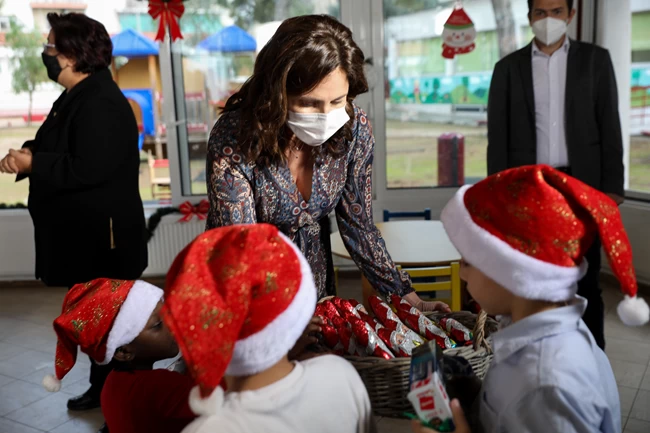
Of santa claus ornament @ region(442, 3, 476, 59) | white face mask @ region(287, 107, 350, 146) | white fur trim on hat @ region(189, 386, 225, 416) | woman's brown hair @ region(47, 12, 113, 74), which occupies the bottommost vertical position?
white fur trim on hat @ region(189, 386, 225, 416)

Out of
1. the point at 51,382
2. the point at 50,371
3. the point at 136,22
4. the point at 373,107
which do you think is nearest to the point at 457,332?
the point at 51,382

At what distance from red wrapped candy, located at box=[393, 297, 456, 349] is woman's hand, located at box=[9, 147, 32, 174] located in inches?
64.1

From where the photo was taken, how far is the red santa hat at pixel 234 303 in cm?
89

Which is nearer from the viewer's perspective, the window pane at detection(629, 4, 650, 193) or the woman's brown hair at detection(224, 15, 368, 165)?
the woman's brown hair at detection(224, 15, 368, 165)

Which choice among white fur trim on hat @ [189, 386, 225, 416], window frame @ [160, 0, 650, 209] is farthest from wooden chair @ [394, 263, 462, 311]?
white fur trim on hat @ [189, 386, 225, 416]

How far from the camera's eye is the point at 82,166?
8.10 ft

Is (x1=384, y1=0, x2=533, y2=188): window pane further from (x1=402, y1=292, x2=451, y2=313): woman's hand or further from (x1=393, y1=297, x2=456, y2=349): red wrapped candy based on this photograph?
(x1=393, y1=297, x2=456, y2=349): red wrapped candy

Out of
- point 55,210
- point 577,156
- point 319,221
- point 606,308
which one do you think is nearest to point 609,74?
point 577,156

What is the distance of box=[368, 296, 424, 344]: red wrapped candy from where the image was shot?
4.61 ft

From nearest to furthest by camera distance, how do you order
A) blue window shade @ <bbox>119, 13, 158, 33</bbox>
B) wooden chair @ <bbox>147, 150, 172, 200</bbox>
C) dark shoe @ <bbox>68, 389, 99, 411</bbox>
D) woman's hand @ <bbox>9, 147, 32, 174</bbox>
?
woman's hand @ <bbox>9, 147, 32, 174</bbox> → dark shoe @ <bbox>68, 389, 99, 411</bbox> → blue window shade @ <bbox>119, 13, 158, 33</bbox> → wooden chair @ <bbox>147, 150, 172, 200</bbox>

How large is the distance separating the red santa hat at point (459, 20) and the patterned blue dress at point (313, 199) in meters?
2.86

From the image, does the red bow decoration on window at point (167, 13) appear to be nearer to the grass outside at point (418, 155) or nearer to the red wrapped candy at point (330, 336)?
the grass outside at point (418, 155)

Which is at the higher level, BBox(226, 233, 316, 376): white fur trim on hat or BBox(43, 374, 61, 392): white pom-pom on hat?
BBox(226, 233, 316, 376): white fur trim on hat

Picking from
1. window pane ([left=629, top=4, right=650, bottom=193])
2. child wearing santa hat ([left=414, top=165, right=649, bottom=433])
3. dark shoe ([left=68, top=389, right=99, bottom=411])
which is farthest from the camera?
window pane ([left=629, top=4, right=650, bottom=193])
